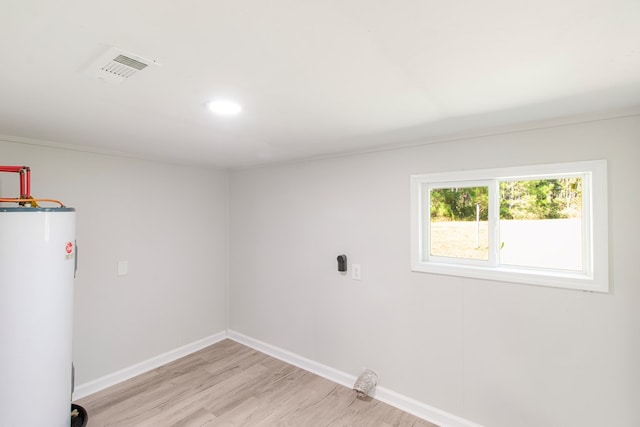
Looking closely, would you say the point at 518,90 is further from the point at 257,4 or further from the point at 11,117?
the point at 11,117

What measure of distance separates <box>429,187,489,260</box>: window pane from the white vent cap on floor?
208 centimetres

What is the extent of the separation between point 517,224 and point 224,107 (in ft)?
6.71

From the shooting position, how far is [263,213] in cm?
348

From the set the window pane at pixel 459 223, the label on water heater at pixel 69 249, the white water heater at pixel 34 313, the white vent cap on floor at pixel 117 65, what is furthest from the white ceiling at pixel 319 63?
the label on water heater at pixel 69 249

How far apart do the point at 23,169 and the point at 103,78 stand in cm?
110

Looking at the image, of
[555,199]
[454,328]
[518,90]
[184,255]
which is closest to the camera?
[518,90]

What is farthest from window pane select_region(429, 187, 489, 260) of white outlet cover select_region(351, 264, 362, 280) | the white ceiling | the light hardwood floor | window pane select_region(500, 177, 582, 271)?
the light hardwood floor

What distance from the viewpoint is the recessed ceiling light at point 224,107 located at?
5.08ft

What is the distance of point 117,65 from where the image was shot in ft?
3.77

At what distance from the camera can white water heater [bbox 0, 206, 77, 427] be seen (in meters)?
1.56

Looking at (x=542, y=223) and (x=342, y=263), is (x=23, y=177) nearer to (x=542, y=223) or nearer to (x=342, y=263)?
(x=342, y=263)

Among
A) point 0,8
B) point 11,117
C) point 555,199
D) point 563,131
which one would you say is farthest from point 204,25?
point 555,199

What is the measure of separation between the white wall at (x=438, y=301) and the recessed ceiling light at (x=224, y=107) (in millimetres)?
1324

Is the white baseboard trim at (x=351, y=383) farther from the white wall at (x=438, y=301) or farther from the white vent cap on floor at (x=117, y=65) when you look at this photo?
the white vent cap on floor at (x=117, y=65)
